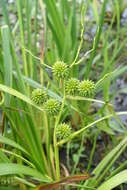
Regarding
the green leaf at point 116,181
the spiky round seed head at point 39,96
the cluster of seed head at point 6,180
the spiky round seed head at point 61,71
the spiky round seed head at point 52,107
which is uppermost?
the spiky round seed head at point 61,71

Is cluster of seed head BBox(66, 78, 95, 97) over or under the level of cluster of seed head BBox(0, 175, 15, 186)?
over

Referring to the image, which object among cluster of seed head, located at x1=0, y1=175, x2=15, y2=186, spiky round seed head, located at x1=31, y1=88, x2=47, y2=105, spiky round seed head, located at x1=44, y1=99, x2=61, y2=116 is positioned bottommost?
cluster of seed head, located at x1=0, y1=175, x2=15, y2=186

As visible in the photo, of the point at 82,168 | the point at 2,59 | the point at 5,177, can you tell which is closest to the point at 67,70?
the point at 2,59

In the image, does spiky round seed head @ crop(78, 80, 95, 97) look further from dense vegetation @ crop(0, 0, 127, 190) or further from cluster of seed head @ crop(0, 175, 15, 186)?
cluster of seed head @ crop(0, 175, 15, 186)

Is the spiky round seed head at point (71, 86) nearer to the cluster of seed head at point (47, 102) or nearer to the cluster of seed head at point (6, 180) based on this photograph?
the cluster of seed head at point (47, 102)

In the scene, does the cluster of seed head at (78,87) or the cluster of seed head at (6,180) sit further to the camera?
the cluster of seed head at (6,180)

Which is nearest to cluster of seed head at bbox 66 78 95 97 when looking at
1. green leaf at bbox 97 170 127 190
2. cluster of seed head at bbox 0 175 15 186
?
green leaf at bbox 97 170 127 190

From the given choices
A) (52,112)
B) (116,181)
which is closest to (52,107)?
(52,112)

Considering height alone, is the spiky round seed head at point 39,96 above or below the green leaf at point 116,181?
above

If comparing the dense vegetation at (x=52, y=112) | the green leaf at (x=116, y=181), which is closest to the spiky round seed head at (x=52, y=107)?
the dense vegetation at (x=52, y=112)

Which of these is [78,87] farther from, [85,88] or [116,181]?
[116,181]

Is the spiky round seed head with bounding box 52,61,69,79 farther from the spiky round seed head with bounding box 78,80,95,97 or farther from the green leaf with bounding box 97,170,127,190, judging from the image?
the green leaf with bounding box 97,170,127,190

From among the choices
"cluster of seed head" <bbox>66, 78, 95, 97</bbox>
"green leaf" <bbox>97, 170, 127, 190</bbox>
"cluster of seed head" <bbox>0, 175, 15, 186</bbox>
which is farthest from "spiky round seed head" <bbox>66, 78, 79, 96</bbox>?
"cluster of seed head" <bbox>0, 175, 15, 186</bbox>

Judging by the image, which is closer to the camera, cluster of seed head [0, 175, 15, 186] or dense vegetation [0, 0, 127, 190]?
dense vegetation [0, 0, 127, 190]
